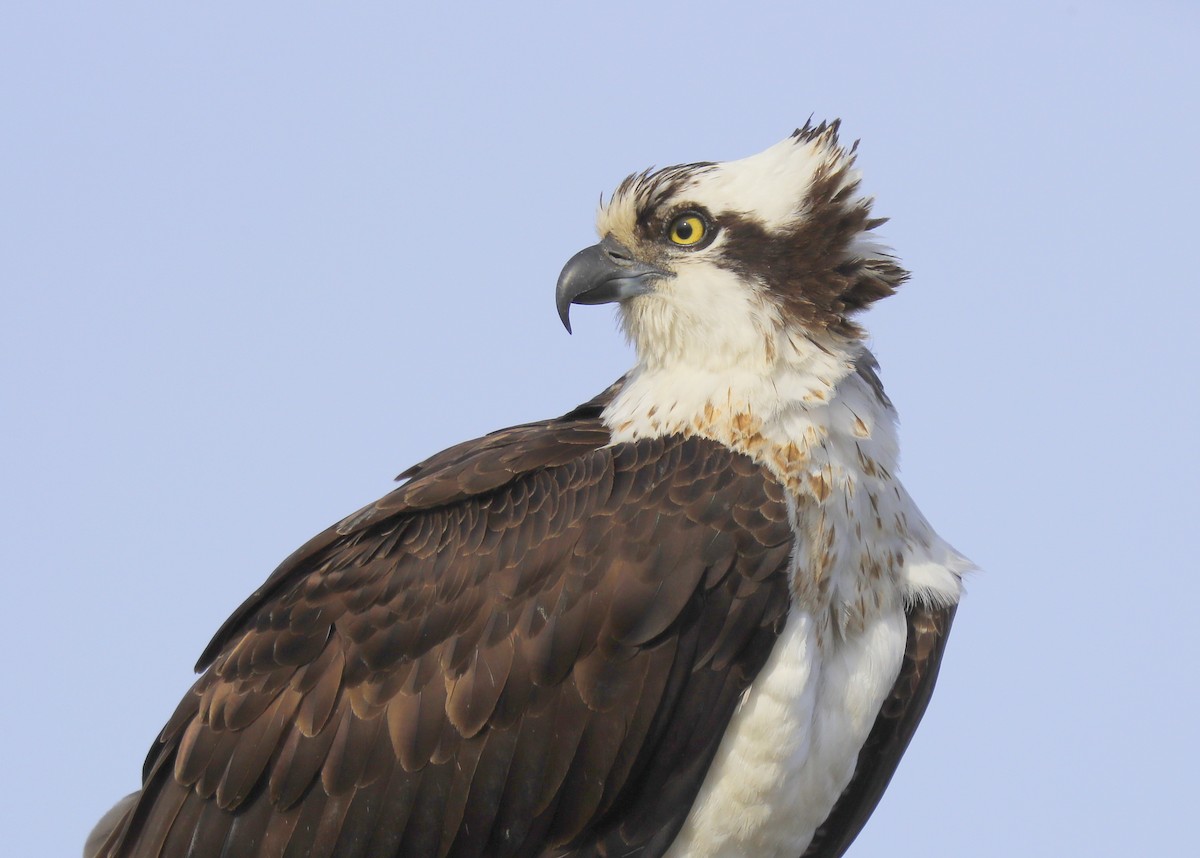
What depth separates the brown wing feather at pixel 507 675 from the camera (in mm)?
7105

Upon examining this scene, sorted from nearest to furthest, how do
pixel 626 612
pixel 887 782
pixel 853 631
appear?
pixel 626 612 < pixel 853 631 < pixel 887 782

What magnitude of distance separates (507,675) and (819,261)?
2356 mm

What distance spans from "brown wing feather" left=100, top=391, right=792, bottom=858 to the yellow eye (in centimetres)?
103

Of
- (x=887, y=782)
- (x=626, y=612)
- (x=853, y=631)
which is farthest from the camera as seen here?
(x=887, y=782)

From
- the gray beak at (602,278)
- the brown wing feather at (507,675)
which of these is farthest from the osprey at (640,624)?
the gray beak at (602,278)

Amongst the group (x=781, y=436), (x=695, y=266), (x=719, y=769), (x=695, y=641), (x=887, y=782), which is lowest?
(x=887, y=782)

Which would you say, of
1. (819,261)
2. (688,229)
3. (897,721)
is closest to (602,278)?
(688,229)

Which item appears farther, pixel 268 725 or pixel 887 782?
pixel 887 782

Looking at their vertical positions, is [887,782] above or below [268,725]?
below

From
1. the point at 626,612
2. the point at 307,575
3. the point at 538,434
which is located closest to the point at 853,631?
the point at 626,612

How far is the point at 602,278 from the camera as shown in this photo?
8.01 m

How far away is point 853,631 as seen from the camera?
751cm

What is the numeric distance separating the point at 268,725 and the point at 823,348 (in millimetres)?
2978

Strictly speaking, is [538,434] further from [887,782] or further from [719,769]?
[887,782]
